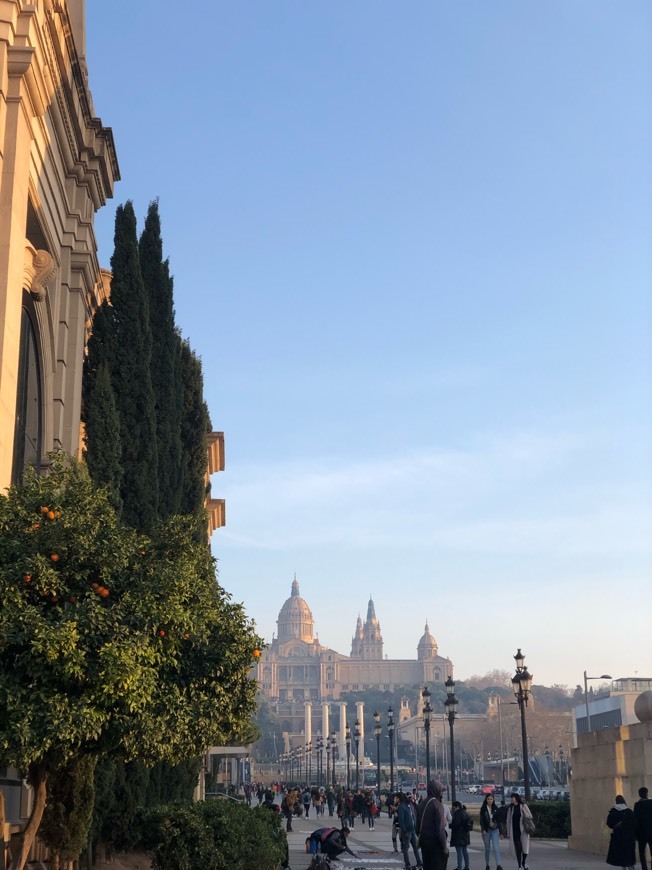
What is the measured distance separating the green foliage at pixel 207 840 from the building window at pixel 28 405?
575cm

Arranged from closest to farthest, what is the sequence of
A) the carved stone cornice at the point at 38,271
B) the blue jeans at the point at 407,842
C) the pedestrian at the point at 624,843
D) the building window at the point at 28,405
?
1. the pedestrian at the point at 624,843
2. the building window at the point at 28,405
3. the carved stone cornice at the point at 38,271
4. the blue jeans at the point at 407,842

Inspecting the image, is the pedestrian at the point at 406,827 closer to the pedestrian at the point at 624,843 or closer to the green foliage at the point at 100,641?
the pedestrian at the point at 624,843

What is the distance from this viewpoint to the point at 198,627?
40.2 feet

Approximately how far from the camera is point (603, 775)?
24.3 metres

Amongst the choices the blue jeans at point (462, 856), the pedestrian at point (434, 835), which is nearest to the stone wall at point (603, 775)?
the blue jeans at point (462, 856)

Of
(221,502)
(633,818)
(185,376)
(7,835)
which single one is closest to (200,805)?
(7,835)

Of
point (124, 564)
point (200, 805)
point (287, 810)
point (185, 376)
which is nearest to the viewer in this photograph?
point (124, 564)

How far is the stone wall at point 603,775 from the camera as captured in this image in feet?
72.0

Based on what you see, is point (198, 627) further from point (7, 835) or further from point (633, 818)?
point (633, 818)

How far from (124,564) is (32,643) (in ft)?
4.76

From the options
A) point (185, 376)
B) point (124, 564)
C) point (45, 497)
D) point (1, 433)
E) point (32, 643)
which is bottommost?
point (32, 643)

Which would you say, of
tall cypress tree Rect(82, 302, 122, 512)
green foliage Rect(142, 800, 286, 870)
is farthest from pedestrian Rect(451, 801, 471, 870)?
tall cypress tree Rect(82, 302, 122, 512)

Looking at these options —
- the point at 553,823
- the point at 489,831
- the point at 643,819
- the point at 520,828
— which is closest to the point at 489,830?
the point at 489,831

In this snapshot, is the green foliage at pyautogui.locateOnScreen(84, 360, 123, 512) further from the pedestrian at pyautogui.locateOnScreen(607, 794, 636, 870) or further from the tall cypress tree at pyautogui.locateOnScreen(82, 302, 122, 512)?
the pedestrian at pyautogui.locateOnScreen(607, 794, 636, 870)
